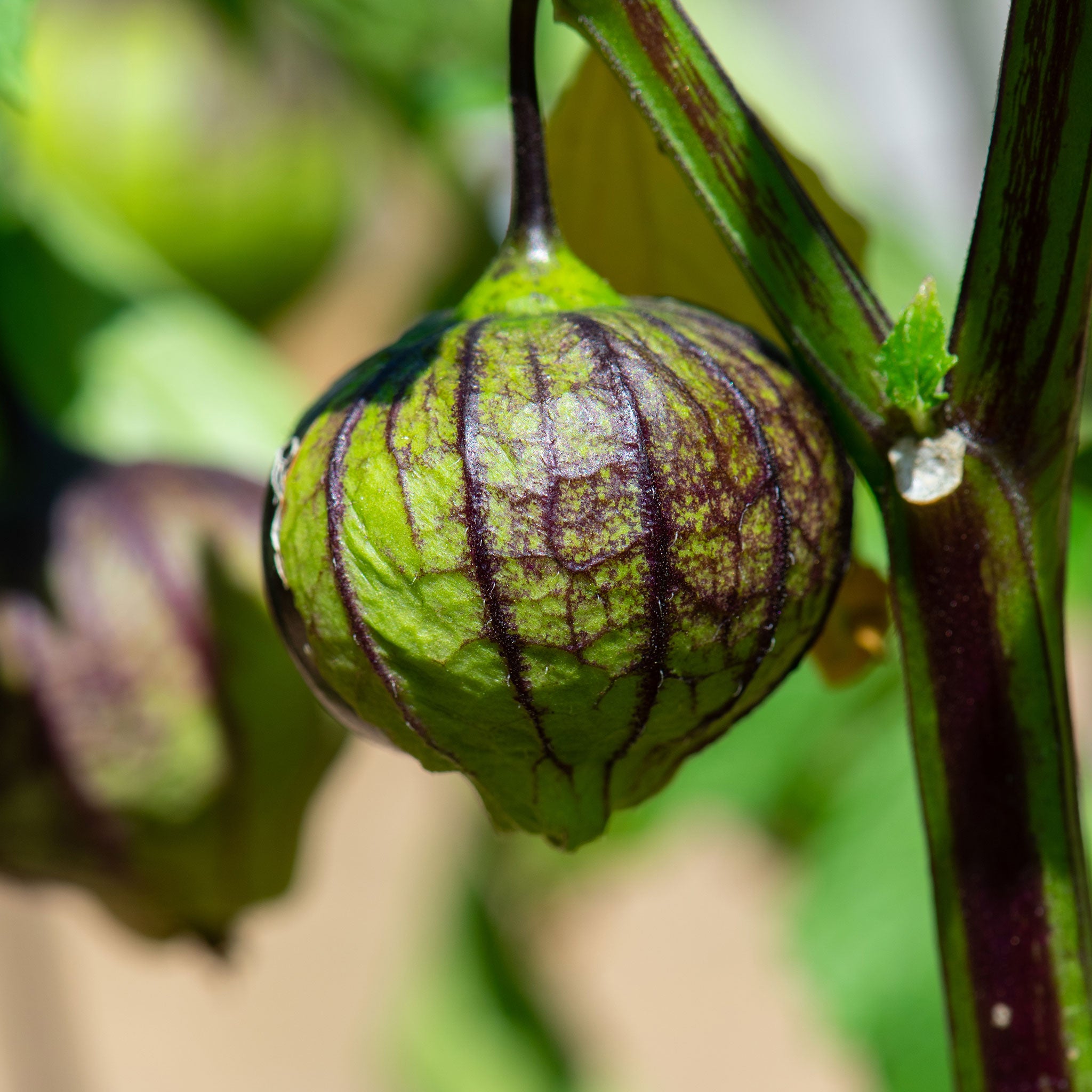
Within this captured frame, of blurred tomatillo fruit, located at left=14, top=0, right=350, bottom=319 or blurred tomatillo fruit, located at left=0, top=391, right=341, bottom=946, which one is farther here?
blurred tomatillo fruit, located at left=14, top=0, right=350, bottom=319

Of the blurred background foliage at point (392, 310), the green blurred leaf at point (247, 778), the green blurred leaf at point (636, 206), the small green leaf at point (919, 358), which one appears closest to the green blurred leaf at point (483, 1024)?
the blurred background foliage at point (392, 310)

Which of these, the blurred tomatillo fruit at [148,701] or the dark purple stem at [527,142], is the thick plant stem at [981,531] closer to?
the dark purple stem at [527,142]

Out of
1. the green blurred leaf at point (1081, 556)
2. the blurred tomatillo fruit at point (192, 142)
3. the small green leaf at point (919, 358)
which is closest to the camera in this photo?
the small green leaf at point (919, 358)

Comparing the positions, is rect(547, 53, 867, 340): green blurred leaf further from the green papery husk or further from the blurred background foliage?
the green papery husk

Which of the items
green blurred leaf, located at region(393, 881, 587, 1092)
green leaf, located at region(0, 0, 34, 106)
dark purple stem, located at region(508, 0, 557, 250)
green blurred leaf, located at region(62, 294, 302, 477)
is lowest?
green blurred leaf, located at region(393, 881, 587, 1092)

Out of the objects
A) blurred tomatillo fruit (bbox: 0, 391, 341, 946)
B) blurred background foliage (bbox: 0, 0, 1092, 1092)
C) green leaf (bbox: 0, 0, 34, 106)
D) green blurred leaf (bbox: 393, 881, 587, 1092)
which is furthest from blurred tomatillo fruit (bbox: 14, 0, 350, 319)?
green leaf (bbox: 0, 0, 34, 106)

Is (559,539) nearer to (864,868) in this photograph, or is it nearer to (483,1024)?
(864,868)

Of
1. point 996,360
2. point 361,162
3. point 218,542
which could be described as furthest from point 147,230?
point 996,360

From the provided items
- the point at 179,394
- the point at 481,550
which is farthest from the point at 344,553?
the point at 179,394
